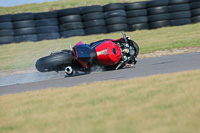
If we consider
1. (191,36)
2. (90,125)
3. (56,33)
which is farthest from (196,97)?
(56,33)

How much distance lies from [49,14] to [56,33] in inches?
42.1

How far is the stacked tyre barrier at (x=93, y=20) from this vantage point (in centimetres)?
1499

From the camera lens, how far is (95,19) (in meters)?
15.0

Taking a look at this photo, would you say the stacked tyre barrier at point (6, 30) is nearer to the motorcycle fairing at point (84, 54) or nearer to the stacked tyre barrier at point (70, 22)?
the stacked tyre barrier at point (70, 22)

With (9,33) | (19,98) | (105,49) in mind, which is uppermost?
(9,33)

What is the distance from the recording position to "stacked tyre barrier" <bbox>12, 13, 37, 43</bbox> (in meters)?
14.5

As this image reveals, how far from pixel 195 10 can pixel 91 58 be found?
10320mm

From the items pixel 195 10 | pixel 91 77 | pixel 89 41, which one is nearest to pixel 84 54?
pixel 91 77

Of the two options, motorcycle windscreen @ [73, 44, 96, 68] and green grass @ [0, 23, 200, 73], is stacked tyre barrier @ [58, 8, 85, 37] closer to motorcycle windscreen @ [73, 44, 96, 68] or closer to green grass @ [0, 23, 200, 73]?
green grass @ [0, 23, 200, 73]

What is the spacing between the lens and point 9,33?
1455 cm

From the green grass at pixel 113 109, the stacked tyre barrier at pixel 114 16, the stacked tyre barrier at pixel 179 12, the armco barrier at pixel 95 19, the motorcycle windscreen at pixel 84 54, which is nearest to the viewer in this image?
the green grass at pixel 113 109

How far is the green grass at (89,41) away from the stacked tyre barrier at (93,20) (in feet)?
1.16

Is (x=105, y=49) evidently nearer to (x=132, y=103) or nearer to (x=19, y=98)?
(x=19, y=98)

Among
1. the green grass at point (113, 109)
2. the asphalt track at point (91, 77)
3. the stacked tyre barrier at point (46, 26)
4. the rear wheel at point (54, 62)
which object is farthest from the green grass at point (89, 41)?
the green grass at point (113, 109)
